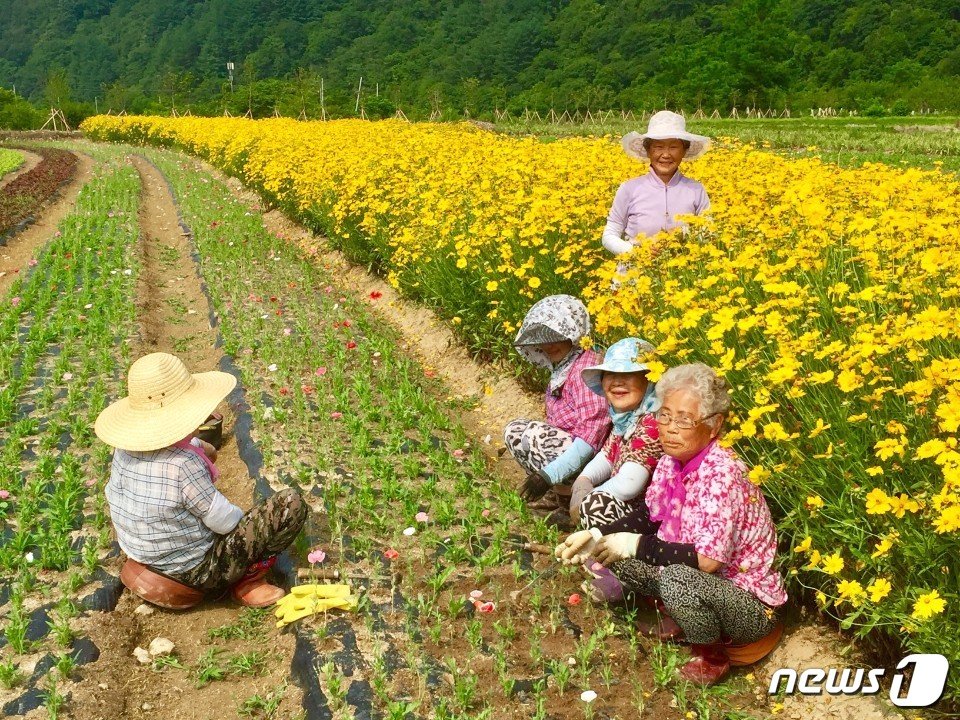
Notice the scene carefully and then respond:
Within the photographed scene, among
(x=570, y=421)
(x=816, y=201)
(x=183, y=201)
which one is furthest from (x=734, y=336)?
(x=183, y=201)

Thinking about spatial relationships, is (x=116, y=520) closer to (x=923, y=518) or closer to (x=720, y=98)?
(x=923, y=518)

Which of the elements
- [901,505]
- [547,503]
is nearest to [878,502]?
[901,505]

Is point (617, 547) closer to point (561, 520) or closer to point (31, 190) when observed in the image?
point (561, 520)

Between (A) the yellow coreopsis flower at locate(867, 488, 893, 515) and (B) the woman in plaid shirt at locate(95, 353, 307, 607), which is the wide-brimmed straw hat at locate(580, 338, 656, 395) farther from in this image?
(B) the woman in plaid shirt at locate(95, 353, 307, 607)

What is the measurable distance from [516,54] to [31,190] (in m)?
65.6

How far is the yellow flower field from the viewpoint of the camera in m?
2.43

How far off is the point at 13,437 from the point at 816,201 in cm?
466

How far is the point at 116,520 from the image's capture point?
138 inches

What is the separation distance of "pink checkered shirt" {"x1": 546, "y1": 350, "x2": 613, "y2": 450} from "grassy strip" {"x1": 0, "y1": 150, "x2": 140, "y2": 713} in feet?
7.53

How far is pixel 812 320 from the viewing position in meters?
3.16

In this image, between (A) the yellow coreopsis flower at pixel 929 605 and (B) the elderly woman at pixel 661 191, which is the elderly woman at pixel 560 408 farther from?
(A) the yellow coreopsis flower at pixel 929 605

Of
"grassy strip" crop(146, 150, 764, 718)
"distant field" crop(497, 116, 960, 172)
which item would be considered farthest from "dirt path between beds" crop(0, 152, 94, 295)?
"distant field" crop(497, 116, 960, 172)

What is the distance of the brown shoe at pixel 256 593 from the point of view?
3.57 m

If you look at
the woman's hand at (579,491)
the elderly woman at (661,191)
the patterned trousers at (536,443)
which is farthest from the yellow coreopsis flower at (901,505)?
the elderly woman at (661,191)
